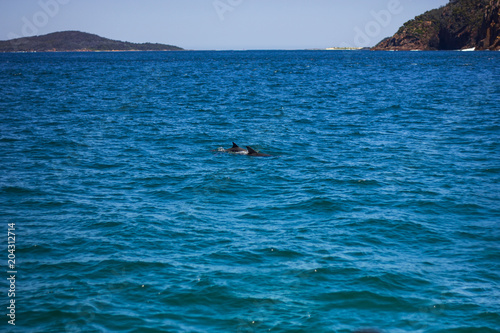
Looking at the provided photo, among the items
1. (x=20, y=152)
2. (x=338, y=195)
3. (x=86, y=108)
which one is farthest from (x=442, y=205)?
(x=86, y=108)

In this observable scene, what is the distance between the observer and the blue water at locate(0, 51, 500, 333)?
9430mm

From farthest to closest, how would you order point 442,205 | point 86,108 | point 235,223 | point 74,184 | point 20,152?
point 86,108
point 20,152
point 74,184
point 442,205
point 235,223

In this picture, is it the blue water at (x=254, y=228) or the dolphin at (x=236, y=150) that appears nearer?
the blue water at (x=254, y=228)

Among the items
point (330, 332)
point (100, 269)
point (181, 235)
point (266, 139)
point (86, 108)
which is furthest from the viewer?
point (86, 108)

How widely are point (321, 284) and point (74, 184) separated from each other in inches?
459

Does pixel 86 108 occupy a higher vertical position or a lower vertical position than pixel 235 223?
higher

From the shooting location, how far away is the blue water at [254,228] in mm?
9430

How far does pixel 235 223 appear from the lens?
46.1 ft

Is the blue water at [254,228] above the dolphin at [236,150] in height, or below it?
below

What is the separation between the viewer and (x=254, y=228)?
44.8ft

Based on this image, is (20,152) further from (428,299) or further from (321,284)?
(428,299)

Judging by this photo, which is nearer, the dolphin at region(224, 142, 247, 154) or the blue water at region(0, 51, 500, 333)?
the blue water at region(0, 51, 500, 333)

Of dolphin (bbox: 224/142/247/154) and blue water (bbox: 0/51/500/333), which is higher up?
dolphin (bbox: 224/142/247/154)

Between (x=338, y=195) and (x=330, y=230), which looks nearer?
(x=330, y=230)
